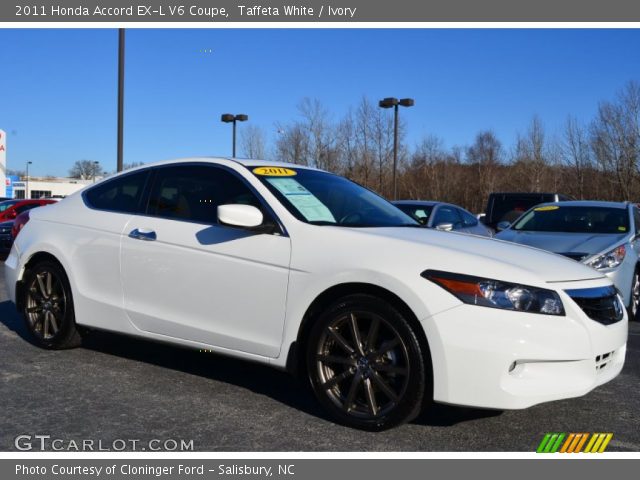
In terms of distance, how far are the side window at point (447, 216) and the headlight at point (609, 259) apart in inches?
171

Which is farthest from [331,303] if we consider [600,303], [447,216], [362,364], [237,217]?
[447,216]

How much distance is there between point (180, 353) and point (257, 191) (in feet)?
6.05

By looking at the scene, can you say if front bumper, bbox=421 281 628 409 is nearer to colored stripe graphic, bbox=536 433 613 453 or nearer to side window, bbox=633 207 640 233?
colored stripe graphic, bbox=536 433 613 453

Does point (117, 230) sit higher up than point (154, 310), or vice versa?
point (117, 230)

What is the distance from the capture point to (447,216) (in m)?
12.0

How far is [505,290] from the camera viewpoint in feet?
11.0

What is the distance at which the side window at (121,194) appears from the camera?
16.1 feet

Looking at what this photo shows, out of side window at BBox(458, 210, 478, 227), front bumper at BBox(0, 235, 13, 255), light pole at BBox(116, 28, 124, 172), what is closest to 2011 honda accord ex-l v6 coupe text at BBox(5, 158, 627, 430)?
side window at BBox(458, 210, 478, 227)

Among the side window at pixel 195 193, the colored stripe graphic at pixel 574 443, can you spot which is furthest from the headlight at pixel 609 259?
the side window at pixel 195 193

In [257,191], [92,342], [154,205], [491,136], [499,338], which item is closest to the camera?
[499,338]

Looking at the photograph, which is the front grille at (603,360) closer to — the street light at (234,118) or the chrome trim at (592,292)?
the chrome trim at (592,292)

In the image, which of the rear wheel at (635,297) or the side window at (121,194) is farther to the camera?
the rear wheel at (635,297)

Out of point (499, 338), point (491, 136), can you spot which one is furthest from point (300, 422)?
point (491, 136)

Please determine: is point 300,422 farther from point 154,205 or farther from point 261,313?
point 154,205
